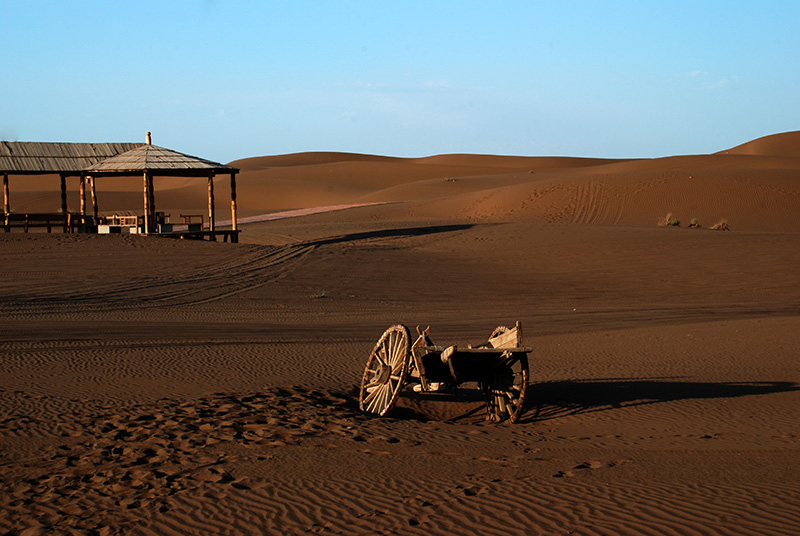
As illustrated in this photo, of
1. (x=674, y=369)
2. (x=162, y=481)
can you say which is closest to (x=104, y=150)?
(x=674, y=369)

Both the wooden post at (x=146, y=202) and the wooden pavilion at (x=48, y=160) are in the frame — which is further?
the wooden pavilion at (x=48, y=160)

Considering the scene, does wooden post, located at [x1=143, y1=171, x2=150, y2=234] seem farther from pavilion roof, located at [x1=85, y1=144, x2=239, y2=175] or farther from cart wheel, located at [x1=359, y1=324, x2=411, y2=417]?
cart wheel, located at [x1=359, y1=324, x2=411, y2=417]

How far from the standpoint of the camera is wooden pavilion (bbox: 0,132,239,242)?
2633cm

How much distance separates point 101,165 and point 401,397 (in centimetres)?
2031

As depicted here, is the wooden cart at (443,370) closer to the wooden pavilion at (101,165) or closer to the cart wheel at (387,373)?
the cart wheel at (387,373)

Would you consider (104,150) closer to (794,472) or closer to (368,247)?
(368,247)

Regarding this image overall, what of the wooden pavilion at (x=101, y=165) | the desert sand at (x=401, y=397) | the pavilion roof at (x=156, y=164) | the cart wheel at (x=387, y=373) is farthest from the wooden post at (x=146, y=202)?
the cart wheel at (x=387, y=373)

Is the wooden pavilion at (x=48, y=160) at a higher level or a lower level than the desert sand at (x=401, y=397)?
higher

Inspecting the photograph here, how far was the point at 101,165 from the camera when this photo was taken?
87.5ft

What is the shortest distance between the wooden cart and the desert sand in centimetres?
28

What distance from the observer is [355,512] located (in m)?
5.07

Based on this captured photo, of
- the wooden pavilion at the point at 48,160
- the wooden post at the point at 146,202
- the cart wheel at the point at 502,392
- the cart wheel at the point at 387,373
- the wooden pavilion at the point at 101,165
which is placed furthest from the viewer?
the wooden pavilion at the point at 48,160

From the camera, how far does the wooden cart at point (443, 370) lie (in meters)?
8.11

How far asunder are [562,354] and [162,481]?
297 inches
